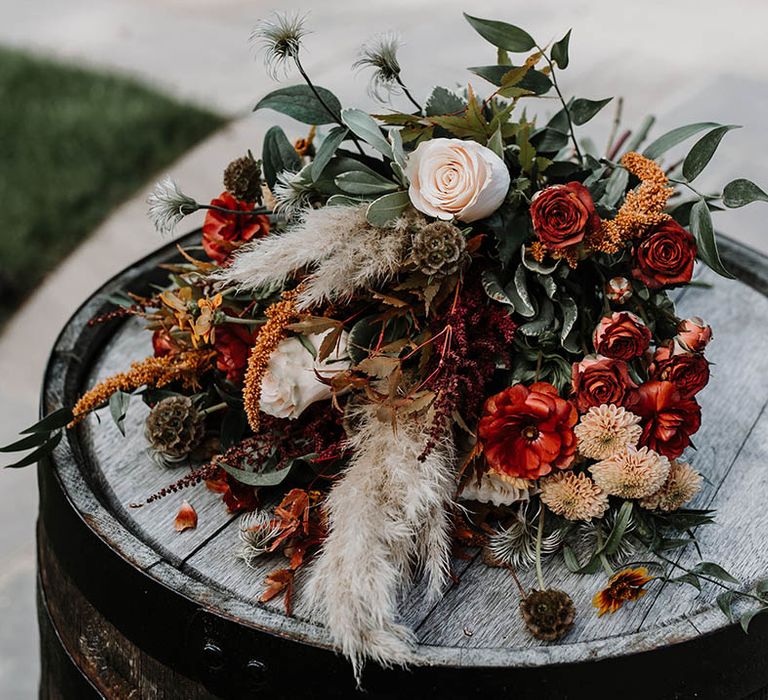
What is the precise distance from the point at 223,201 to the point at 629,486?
0.63 m

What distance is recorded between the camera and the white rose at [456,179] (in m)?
1.07

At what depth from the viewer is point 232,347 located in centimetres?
121

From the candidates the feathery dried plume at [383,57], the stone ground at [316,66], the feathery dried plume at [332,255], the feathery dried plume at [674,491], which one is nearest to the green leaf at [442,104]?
the feathery dried plume at [383,57]

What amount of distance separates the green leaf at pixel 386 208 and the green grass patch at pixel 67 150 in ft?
8.16

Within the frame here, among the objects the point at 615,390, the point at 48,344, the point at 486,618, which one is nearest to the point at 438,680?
the point at 486,618

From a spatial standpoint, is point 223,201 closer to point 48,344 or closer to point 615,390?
point 615,390

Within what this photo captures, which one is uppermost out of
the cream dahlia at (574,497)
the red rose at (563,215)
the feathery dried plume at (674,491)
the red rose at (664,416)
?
the red rose at (563,215)

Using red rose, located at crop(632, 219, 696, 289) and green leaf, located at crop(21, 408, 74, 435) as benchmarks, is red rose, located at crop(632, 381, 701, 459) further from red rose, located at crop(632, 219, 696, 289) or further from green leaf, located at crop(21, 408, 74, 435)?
green leaf, located at crop(21, 408, 74, 435)

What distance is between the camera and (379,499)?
1.05 metres

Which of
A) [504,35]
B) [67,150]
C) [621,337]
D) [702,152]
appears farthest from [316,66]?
[621,337]

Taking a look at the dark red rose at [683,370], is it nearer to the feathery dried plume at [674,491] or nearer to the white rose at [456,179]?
the feathery dried plume at [674,491]

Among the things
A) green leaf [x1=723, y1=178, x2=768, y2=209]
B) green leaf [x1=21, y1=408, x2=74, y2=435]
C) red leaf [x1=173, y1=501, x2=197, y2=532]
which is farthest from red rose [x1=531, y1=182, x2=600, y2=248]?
green leaf [x1=21, y1=408, x2=74, y2=435]

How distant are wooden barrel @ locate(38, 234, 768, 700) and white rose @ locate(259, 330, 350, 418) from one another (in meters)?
0.16

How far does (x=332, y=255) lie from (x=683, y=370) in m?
0.41
